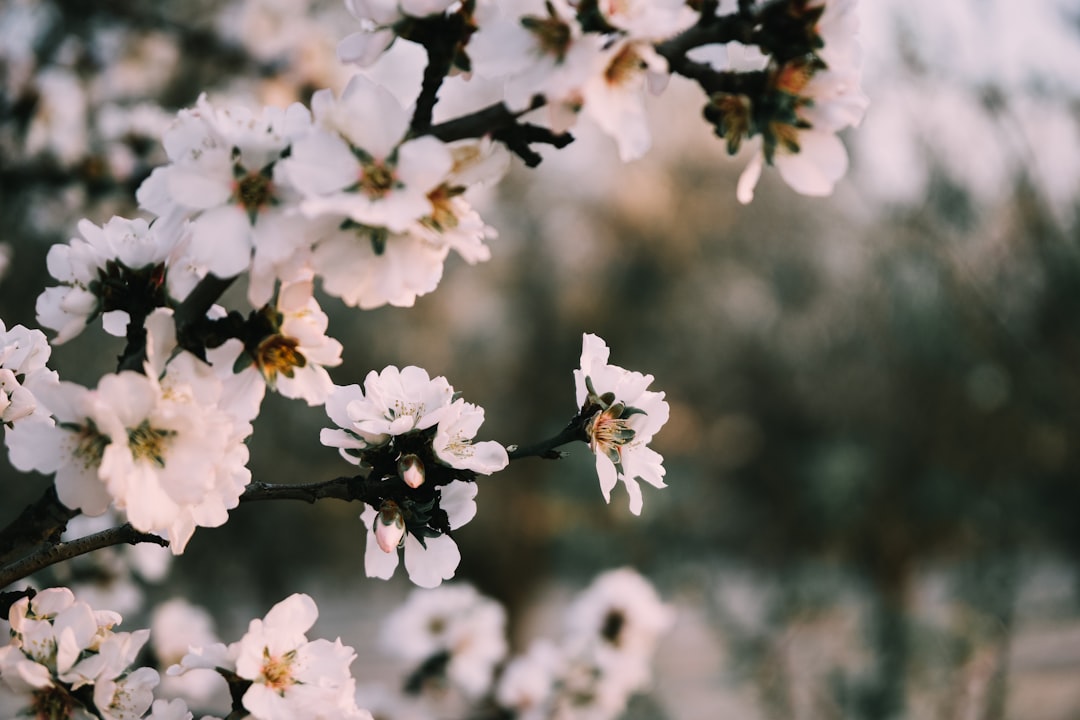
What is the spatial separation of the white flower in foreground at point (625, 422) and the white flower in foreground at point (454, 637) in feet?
5.84

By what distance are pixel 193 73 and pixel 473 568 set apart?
9769 mm

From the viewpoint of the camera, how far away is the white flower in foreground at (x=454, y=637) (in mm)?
2582

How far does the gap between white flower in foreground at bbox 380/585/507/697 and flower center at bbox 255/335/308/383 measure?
A: 6.27ft

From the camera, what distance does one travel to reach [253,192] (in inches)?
28.3

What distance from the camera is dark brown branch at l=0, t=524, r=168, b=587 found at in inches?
34.9

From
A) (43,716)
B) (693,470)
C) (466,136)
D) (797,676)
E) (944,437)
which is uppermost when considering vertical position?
(466,136)

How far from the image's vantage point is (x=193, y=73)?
13.9 ft

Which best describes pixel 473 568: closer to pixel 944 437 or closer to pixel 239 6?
pixel 944 437

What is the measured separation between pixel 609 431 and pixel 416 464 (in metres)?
0.20

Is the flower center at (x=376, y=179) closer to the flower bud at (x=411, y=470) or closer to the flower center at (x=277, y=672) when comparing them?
the flower bud at (x=411, y=470)

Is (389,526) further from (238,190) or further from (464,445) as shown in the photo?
(238,190)

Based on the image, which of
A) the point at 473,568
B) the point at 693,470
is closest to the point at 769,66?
the point at 693,470

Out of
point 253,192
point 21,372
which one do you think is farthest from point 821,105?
point 21,372

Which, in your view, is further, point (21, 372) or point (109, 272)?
point (21, 372)
